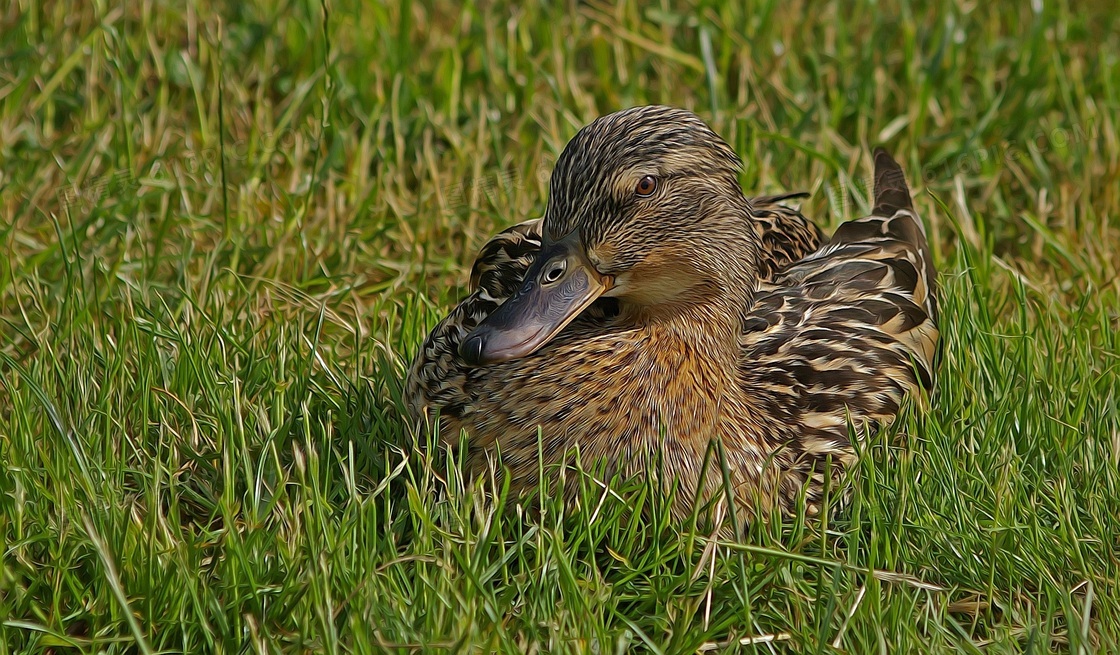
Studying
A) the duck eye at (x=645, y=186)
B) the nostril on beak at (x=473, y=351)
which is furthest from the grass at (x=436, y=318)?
the duck eye at (x=645, y=186)

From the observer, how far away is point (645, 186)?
3357 mm

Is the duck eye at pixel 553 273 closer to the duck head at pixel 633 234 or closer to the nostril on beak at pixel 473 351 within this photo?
the duck head at pixel 633 234

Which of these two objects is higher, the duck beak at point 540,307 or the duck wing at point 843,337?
the duck beak at point 540,307

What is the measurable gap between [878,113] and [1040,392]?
1.98 meters

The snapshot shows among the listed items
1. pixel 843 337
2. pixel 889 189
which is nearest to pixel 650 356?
pixel 843 337

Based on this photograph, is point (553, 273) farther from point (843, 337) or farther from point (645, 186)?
point (843, 337)

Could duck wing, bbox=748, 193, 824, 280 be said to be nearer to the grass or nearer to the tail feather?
the tail feather

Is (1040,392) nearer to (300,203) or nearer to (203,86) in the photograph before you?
(300,203)

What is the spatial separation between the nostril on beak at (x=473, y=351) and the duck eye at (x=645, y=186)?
0.52 metres

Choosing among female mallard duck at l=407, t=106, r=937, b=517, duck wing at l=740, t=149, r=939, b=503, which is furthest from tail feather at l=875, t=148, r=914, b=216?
female mallard duck at l=407, t=106, r=937, b=517

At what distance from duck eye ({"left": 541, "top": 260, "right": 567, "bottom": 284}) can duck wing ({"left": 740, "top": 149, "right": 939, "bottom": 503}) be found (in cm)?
62

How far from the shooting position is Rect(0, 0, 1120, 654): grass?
296 cm

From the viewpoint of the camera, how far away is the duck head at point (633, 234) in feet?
10.6

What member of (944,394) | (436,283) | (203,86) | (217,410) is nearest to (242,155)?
(203,86)
